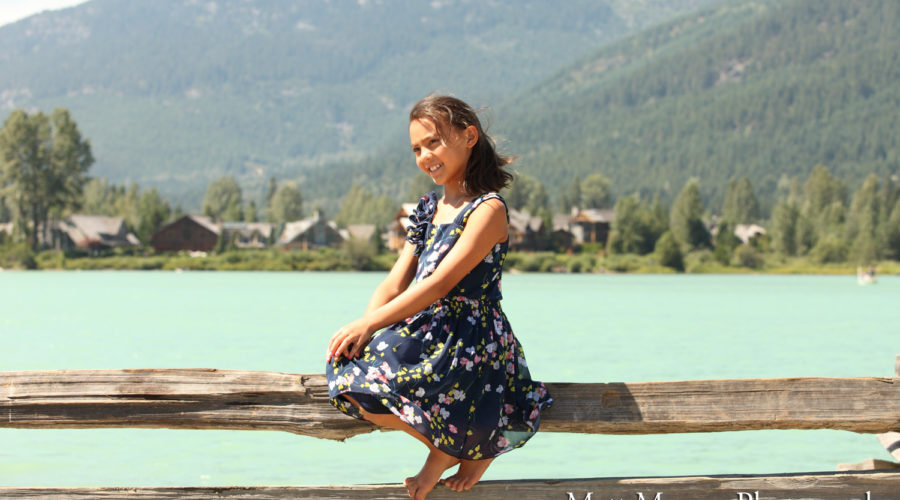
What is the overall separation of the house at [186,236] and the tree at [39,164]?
498 inches

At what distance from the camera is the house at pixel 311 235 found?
5064 inches

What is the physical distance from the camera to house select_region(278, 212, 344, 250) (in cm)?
12862

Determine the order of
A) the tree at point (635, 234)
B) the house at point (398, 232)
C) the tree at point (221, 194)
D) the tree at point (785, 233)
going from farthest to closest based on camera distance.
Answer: the tree at point (221, 194)
the house at point (398, 232)
the tree at point (785, 233)
the tree at point (635, 234)

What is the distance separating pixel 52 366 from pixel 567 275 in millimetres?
73038

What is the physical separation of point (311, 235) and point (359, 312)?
285 feet

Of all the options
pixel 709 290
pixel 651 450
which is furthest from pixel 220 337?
pixel 709 290

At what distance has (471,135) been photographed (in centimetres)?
411

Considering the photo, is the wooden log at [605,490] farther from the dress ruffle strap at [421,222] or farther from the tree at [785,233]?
the tree at [785,233]

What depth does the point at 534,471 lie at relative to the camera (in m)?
11.2

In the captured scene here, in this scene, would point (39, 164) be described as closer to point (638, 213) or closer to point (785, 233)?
point (638, 213)

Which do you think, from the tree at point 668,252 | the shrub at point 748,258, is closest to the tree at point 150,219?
the tree at point 668,252

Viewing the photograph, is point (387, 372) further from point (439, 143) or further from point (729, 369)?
point (729, 369)

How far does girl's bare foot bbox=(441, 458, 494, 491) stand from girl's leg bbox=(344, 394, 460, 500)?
0.22ft

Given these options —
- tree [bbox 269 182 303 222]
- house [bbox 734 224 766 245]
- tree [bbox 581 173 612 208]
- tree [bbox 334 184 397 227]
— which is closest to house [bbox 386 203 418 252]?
tree [bbox 334 184 397 227]
